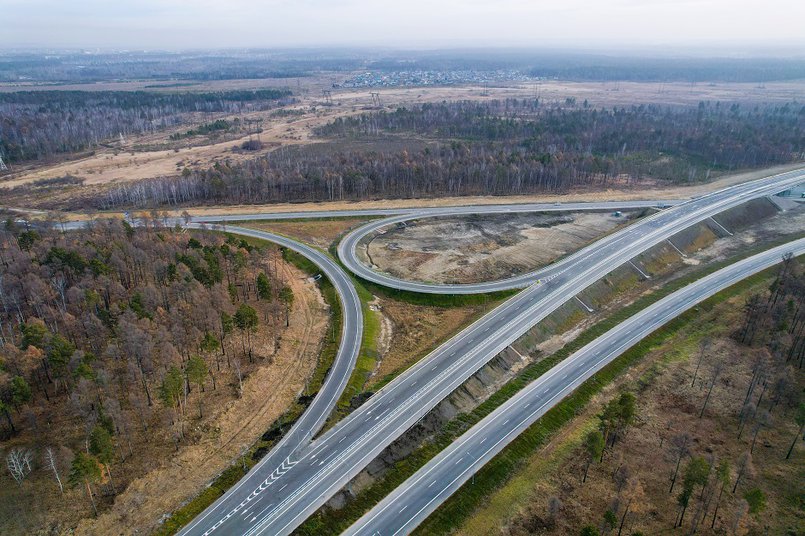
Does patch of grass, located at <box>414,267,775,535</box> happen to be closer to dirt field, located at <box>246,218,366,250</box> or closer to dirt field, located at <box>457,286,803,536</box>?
dirt field, located at <box>457,286,803,536</box>

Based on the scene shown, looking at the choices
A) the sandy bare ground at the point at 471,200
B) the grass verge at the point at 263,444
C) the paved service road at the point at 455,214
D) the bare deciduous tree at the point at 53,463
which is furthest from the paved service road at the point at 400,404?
the sandy bare ground at the point at 471,200

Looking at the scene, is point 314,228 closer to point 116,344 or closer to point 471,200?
point 471,200

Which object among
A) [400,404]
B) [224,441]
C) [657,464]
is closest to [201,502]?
[224,441]

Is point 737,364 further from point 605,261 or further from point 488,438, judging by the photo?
point 488,438

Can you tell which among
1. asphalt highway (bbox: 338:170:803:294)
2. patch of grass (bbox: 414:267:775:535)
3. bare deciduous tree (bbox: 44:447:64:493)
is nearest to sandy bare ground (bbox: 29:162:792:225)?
asphalt highway (bbox: 338:170:803:294)

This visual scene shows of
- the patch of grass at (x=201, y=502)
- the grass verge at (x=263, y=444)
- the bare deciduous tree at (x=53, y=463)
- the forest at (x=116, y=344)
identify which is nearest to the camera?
the patch of grass at (x=201, y=502)

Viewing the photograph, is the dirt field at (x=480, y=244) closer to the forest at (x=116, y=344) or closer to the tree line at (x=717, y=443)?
the forest at (x=116, y=344)

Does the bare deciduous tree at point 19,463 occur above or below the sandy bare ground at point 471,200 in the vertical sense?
below
